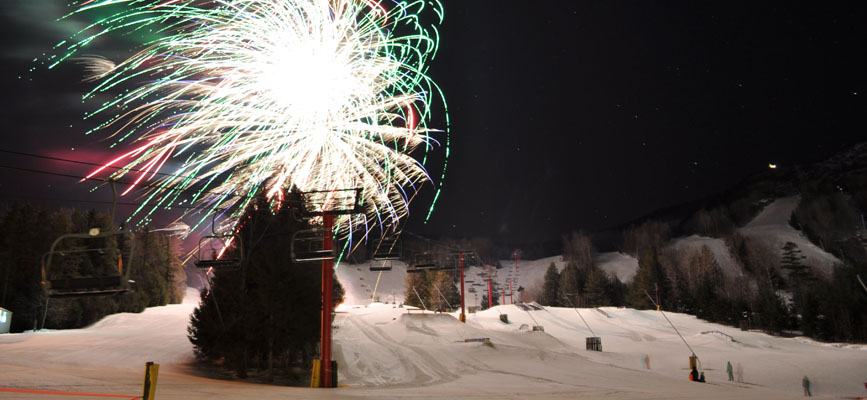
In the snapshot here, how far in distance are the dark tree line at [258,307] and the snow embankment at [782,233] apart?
103 meters

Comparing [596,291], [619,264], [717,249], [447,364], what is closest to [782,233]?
[717,249]

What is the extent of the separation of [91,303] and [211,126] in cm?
4043

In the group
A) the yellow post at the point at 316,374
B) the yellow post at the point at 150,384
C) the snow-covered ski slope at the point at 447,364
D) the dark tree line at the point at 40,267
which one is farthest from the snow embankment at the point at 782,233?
the yellow post at the point at 150,384

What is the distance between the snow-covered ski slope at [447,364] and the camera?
1866 cm

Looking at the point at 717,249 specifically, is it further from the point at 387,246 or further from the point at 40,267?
the point at 40,267

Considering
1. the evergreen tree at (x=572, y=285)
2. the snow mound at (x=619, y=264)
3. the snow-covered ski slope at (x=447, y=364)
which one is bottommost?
the snow-covered ski slope at (x=447, y=364)

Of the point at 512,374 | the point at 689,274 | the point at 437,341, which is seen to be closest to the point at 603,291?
the point at 689,274

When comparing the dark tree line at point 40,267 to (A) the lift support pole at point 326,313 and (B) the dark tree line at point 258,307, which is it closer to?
(B) the dark tree line at point 258,307

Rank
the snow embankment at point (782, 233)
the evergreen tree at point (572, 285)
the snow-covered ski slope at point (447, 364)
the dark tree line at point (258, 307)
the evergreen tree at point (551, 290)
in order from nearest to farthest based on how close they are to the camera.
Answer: the snow-covered ski slope at point (447, 364) → the dark tree line at point (258, 307) → the snow embankment at point (782, 233) → the evergreen tree at point (572, 285) → the evergreen tree at point (551, 290)

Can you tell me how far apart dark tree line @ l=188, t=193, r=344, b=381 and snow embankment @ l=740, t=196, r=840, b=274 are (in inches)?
4062

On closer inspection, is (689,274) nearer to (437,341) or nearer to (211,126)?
(437,341)

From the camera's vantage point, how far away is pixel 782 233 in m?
142

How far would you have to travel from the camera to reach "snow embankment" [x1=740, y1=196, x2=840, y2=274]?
4417 inches

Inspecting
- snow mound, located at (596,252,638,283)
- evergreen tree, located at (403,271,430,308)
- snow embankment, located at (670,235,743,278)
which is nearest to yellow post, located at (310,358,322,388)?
evergreen tree, located at (403,271,430,308)
